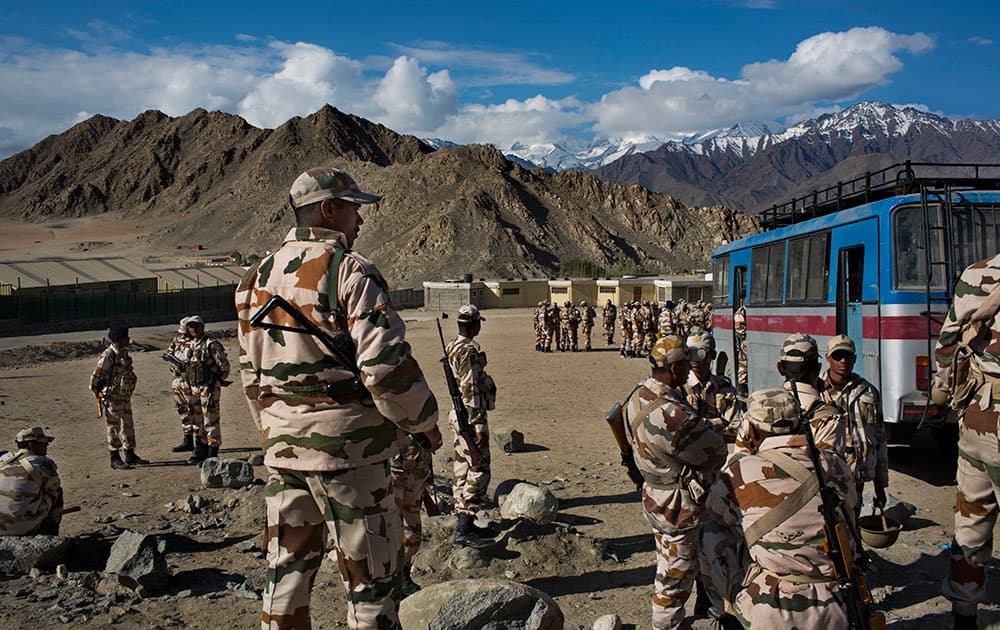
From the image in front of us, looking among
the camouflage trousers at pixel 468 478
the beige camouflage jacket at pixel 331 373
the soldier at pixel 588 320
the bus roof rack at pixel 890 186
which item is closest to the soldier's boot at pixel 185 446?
the camouflage trousers at pixel 468 478

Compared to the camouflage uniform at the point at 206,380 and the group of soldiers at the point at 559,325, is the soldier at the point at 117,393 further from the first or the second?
the group of soldiers at the point at 559,325

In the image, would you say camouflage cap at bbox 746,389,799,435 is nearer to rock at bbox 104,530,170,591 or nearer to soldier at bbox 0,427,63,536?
rock at bbox 104,530,170,591

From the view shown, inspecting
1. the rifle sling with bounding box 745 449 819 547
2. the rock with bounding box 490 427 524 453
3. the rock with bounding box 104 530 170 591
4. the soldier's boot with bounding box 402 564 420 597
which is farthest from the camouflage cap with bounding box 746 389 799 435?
the rock with bounding box 490 427 524 453

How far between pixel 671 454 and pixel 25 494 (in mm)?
5042

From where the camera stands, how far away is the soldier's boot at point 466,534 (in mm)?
6179

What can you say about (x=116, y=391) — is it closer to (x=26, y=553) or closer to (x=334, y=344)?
(x=26, y=553)

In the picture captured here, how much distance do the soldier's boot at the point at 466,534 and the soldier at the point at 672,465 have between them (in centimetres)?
213

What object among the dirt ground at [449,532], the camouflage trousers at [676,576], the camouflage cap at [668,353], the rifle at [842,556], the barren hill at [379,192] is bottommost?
the dirt ground at [449,532]

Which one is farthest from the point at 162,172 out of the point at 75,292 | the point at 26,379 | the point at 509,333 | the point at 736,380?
the point at 736,380

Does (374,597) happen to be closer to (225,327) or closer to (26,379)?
(26,379)

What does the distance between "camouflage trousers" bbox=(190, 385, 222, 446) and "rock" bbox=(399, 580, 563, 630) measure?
19.7 feet

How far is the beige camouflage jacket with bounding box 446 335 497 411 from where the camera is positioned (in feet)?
22.7

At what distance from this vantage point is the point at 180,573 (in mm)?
5809

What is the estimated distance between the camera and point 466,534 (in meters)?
6.35
